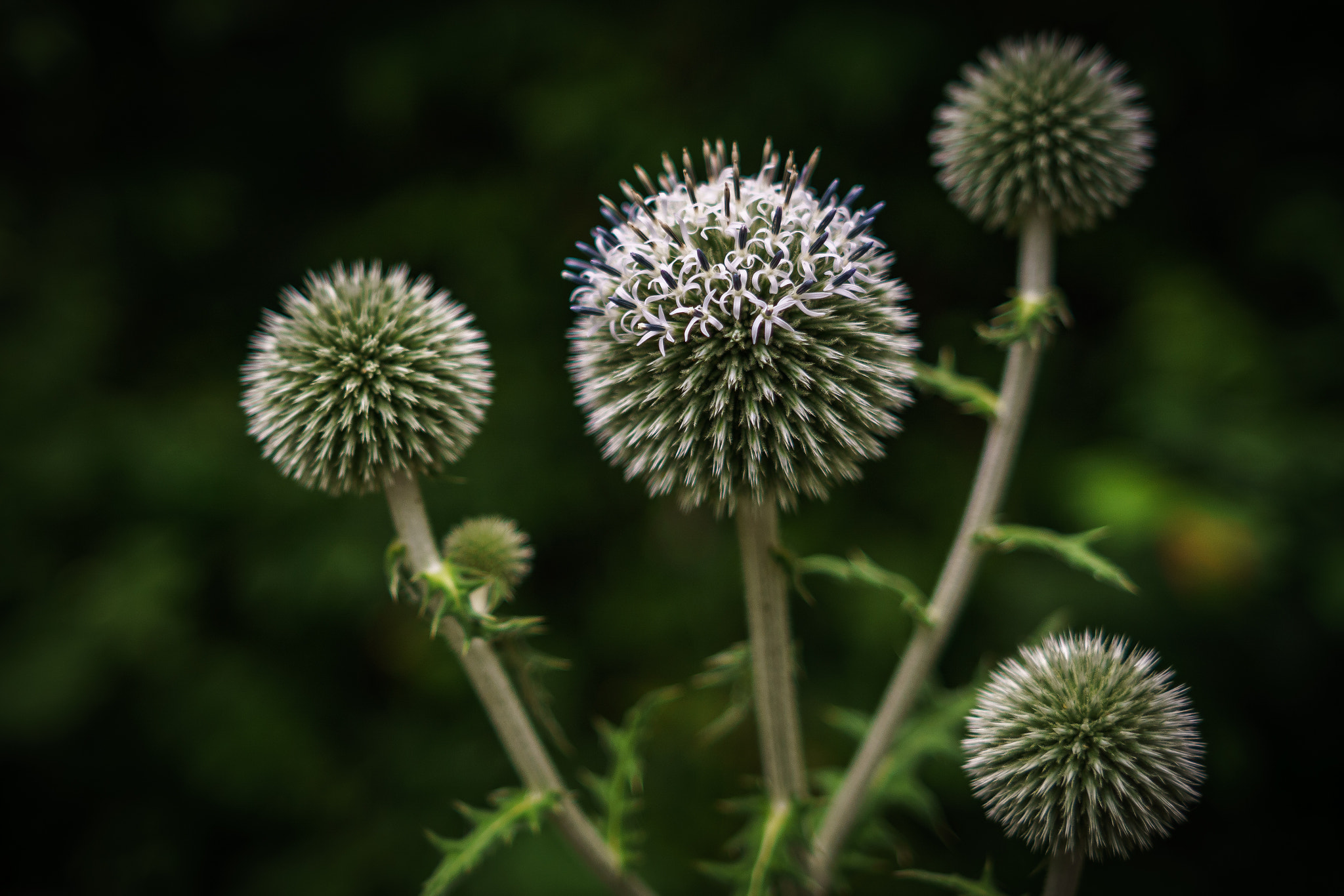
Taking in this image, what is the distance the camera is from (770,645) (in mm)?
1995

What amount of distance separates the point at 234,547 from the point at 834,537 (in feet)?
10.8

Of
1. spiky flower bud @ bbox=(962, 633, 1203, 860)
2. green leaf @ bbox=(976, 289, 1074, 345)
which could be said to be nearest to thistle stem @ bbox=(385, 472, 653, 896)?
spiky flower bud @ bbox=(962, 633, 1203, 860)

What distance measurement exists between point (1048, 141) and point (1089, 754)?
5.09ft

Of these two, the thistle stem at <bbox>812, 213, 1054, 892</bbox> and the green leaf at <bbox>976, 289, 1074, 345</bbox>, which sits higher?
the green leaf at <bbox>976, 289, 1074, 345</bbox>

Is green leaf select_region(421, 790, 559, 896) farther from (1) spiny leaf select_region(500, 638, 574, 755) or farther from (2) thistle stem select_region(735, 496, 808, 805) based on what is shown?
(2) thistle stem select_region(735, 496, 808, 805)

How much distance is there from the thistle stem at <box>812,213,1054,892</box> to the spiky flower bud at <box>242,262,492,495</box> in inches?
46.8

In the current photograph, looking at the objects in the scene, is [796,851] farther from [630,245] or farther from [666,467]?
[630,245]

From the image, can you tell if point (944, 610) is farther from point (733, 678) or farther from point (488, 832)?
point (488, 832)

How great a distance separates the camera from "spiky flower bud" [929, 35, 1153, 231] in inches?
92.3

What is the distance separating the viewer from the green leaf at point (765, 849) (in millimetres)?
1856

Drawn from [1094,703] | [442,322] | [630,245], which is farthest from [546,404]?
[1094,703]

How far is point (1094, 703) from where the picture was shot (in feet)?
5.42

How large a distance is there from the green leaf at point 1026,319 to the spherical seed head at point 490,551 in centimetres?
121

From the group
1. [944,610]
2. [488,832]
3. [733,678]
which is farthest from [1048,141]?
[488,832]
